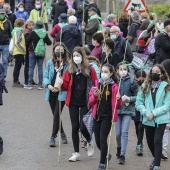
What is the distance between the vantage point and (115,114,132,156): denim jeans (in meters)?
10.9

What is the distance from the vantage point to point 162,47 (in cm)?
1378

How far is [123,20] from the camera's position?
19.7 metres

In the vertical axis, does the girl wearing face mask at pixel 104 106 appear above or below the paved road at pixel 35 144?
above

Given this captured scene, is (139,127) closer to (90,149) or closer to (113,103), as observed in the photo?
(90,149)

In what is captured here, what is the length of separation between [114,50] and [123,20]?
6.04 metres

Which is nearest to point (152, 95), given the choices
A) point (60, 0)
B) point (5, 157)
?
point (5, 157)

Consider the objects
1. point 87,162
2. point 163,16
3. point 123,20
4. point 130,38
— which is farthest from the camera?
point 163,16

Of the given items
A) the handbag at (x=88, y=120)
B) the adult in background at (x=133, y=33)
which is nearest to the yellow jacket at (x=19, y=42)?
the adult in background at (x=133, y=33)

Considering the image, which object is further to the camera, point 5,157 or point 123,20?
point 123,20

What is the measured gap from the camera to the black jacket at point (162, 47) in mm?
13680

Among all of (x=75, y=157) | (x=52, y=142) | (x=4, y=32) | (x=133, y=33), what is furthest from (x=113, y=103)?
(x=4, y=32)

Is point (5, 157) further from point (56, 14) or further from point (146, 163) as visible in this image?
point (56, 14)

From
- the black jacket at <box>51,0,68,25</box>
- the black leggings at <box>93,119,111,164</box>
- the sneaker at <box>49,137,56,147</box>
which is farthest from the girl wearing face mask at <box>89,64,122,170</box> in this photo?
the black jacket at <box>51,0,68,25</box>

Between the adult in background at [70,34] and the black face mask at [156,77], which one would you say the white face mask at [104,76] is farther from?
the adult in background at [70,34]
